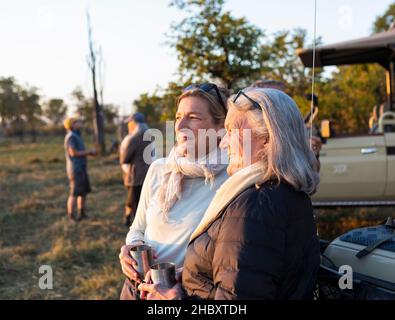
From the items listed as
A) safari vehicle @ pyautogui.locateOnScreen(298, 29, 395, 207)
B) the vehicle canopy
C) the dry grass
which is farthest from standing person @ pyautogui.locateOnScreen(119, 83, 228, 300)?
the vehicle canopy

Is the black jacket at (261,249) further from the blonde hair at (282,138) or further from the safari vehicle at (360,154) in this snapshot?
the safari vehicle at (360,154)

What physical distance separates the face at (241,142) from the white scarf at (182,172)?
0.47 metres

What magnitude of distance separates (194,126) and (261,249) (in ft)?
2.93

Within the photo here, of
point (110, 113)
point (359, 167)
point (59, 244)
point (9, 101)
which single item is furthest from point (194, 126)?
point (110, 113)

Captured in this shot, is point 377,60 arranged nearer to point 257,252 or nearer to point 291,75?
point 291,75

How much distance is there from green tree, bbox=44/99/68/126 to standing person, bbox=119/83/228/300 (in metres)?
56.5

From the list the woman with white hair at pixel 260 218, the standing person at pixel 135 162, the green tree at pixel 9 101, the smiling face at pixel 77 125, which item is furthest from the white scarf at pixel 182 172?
the green tree at pixel 9 101

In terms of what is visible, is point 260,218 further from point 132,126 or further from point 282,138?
point 132,126

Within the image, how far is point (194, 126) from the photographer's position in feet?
6.57

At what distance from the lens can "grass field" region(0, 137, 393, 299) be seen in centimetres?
434

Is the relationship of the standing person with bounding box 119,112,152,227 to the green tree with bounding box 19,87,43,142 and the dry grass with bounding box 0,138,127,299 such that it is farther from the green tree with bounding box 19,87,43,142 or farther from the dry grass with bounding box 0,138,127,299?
the green tree with bounding box 19,87,43,142

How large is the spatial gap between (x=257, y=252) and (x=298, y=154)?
37 cm
